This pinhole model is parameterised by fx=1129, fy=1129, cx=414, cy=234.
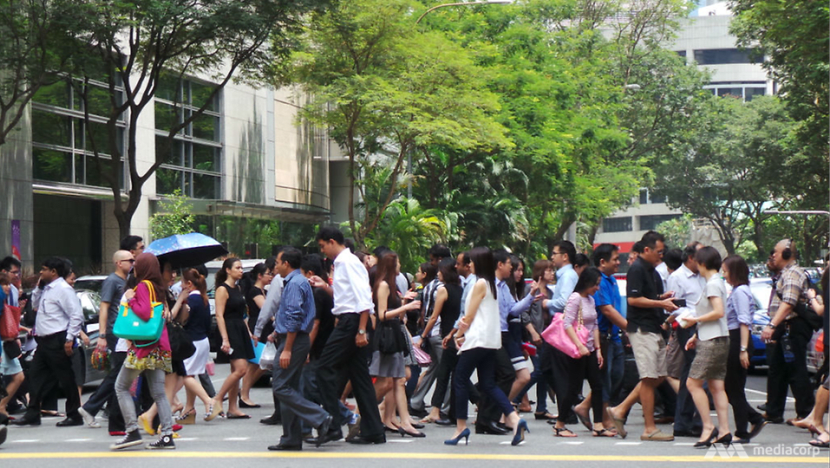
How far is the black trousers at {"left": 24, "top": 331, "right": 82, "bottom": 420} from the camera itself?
1115 cm

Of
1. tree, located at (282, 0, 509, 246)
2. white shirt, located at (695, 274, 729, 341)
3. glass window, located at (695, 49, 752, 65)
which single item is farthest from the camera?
glass window, located at (695, 49, 752, 65)

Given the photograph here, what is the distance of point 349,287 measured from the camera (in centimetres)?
931

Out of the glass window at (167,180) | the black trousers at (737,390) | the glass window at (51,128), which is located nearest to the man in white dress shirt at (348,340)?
the black trousers at (737,390)

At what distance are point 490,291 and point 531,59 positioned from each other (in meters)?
27.7

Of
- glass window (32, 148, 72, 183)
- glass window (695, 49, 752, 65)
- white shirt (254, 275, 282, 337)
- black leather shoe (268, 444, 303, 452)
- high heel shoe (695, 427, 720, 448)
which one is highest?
glass window (695, 49, 752, 65)

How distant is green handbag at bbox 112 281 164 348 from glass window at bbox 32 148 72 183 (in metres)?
20.1

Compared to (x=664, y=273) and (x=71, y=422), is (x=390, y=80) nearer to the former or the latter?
(x=664, y=273)

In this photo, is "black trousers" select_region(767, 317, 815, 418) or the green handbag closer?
the green handbag

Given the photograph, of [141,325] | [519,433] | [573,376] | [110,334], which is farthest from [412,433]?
[110,334]

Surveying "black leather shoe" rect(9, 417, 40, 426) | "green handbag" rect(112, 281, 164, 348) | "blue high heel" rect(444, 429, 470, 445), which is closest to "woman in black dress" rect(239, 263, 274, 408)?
"black leather shoe" rect(9, 417, 40, 426)

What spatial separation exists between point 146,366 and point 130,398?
34 centimetres

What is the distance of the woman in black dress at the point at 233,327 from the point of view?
39.1ft

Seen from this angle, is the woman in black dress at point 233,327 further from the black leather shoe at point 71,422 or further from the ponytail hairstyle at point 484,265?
the ponytail hairstyle at point 484,265

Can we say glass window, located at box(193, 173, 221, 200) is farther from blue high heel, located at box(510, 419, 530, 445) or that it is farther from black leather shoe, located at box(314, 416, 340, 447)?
blue high heel, located at box(510, 419, 530, 445)
